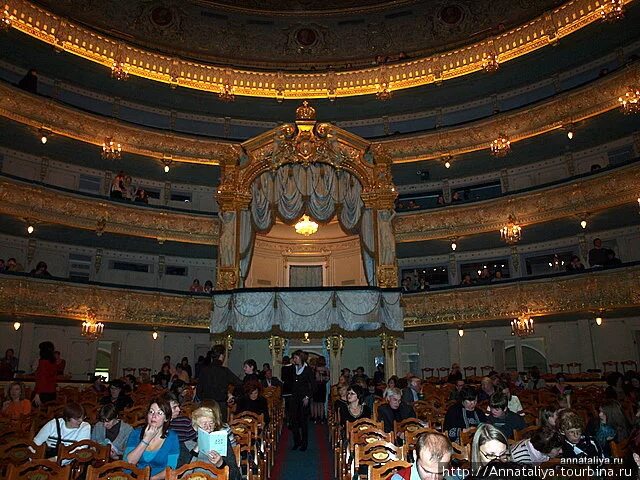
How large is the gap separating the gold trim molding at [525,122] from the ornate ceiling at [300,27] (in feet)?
17.0

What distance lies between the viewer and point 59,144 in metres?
24.7

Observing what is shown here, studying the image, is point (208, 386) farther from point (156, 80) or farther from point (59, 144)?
point (156, 80)

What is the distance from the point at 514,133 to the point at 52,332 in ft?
78.7

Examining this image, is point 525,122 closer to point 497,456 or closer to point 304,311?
point 304,311

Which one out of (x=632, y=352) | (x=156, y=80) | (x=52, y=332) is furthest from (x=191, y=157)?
(x=632, y=352)

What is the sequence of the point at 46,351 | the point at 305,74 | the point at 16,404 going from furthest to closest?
the point at 305,74 < the point at 46,351 < the point at 16,404

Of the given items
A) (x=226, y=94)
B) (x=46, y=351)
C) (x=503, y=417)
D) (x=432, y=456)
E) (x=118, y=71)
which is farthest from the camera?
(x=226, y=94)

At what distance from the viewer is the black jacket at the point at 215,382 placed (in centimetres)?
923

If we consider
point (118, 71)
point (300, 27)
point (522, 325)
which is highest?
point (300, 27)

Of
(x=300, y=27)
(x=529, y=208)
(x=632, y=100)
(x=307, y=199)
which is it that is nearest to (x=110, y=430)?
(x=307, y=199)

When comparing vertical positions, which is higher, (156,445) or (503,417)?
(503,417)

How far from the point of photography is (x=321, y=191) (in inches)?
821

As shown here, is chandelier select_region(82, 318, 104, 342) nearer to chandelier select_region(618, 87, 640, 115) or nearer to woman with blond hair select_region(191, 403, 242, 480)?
woman with blond hair select_region(191, 403, 242, 480)

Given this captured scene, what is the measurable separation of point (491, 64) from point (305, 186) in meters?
12.2
